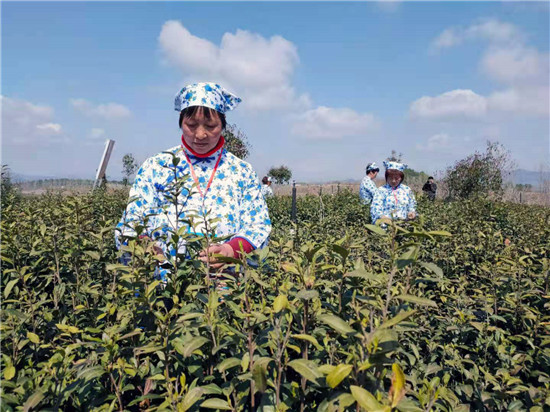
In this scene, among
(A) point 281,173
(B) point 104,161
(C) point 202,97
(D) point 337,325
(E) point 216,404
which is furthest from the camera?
(A) point 281,173

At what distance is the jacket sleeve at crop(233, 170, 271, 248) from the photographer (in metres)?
2.27

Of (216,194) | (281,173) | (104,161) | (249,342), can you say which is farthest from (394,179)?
(281,173)

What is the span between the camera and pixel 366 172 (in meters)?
9.84

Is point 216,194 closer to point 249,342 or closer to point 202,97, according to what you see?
point 202,97

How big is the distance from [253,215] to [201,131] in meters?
0.59

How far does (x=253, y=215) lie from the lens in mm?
2404

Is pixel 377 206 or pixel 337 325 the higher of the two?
pixel 377 206

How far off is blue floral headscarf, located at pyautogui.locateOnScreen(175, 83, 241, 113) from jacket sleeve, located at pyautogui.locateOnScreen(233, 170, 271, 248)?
0.48 metres

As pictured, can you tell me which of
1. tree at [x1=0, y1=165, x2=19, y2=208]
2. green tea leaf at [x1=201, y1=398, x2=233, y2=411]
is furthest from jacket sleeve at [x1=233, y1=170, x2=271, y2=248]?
tree at [x1=0, y1=165, x2=19, y2=208]

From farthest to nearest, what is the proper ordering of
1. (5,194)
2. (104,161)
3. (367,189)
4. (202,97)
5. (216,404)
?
(104,161) → (367,189) → (5,194) → (202,97) → (216,404)

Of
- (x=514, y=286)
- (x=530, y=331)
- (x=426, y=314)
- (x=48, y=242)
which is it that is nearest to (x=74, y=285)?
(x=48, y=242)

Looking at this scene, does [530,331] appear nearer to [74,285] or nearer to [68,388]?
[68,388]

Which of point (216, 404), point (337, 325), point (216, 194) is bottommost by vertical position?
point (216, 404)

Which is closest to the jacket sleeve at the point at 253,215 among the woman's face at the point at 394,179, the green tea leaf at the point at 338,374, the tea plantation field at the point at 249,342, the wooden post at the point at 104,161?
the tea plantation field at the point at 249,342
